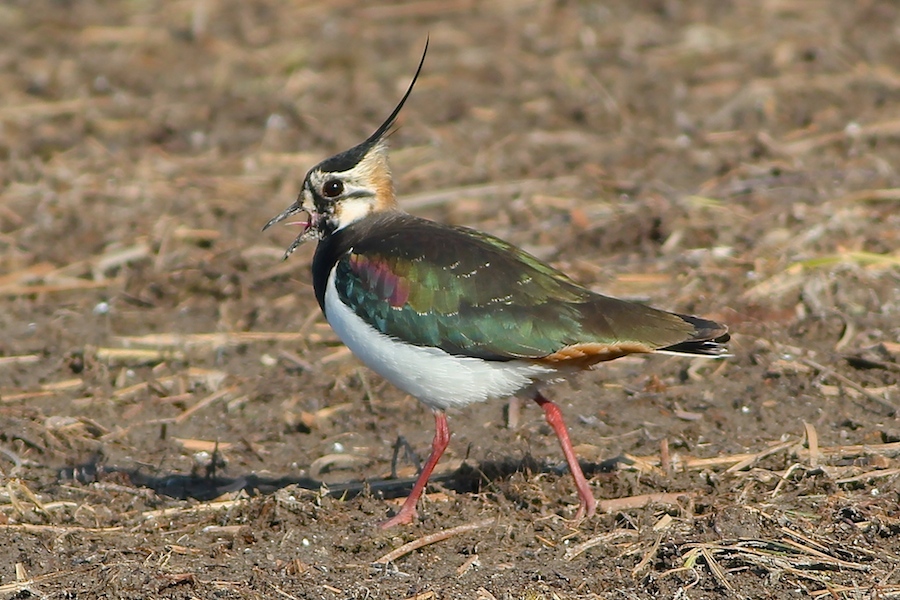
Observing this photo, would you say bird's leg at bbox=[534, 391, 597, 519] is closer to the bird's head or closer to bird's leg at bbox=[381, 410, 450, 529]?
bird's leg at bbox=[381, 410, 450, 529]

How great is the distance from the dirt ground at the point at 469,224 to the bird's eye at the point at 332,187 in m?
1.44

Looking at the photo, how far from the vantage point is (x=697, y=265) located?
28.9 feet

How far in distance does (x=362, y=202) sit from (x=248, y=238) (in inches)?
125

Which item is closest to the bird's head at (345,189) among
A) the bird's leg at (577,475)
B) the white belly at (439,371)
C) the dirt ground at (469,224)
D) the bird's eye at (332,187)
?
the bird's eye at (332,187)

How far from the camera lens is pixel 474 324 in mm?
5992

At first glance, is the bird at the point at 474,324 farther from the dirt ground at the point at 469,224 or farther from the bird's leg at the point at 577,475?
the dirt ground at the point at 469,224

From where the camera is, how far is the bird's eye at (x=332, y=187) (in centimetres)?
681

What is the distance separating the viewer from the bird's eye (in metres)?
6.81

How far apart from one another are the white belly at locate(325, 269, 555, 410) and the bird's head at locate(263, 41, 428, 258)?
0.87m

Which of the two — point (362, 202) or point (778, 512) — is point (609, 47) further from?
point (778, 512)

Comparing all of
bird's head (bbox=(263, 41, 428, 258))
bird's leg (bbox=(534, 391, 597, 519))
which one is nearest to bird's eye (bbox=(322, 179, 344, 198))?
bird's head (bbox=(263, 41, 428, 258))

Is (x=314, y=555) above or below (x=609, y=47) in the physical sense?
below

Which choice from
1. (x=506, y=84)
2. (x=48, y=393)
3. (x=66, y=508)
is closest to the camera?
(x=66, y=508)

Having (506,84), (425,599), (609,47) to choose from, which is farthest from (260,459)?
(609,47)
